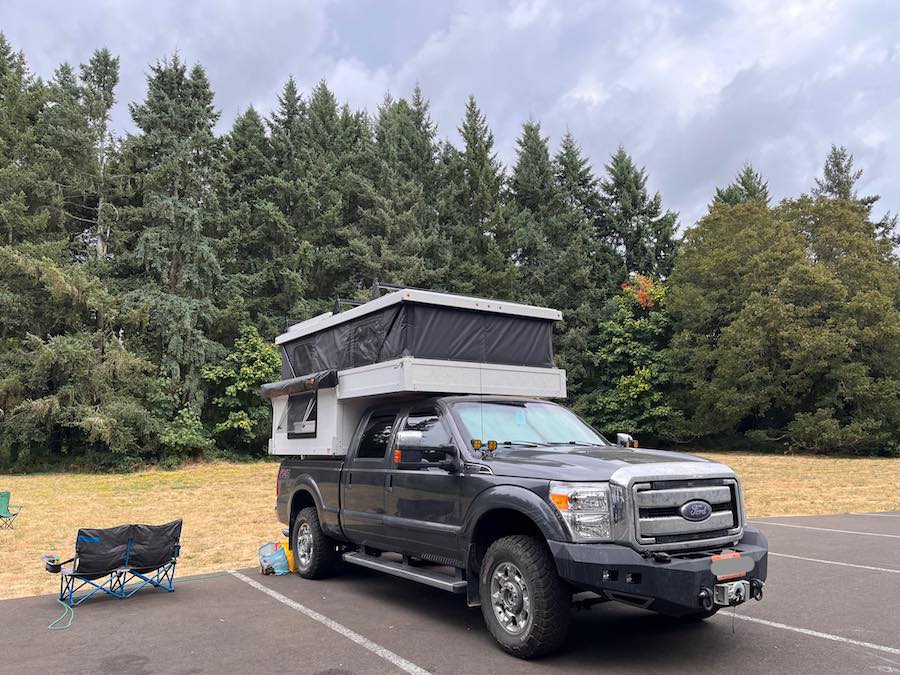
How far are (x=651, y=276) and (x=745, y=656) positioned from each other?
4006 cm

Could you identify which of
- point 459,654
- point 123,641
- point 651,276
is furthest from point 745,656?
point 651,276

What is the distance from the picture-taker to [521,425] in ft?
20.2

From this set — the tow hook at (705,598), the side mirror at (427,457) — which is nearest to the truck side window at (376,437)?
the side mirror at (427,457)

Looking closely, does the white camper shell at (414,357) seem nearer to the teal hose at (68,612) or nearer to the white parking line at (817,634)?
the teal hose at (68,612)

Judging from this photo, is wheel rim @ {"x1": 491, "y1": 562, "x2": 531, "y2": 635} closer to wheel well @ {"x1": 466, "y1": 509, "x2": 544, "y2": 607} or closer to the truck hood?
wheel well @ {"x1": 466, "y1": 509, "x2": 544, "y2": 607}

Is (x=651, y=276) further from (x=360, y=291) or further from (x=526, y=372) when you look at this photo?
(x=526, y=372)

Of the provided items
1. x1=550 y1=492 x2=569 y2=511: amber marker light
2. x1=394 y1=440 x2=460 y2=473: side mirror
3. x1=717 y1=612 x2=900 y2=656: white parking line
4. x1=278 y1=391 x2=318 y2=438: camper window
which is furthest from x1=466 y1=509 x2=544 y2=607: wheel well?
x1=278 y1=391 x2=318 y2=438: camper window

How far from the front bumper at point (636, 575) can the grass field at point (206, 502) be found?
576 cm

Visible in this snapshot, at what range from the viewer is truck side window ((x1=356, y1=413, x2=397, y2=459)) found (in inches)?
266

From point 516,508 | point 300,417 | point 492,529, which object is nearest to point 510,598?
point 492,529

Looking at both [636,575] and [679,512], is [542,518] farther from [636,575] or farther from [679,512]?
[679,512]

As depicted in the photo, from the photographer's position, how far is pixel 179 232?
3144cm

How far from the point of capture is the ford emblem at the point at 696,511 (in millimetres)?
4609

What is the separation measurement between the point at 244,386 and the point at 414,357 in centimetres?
2613
